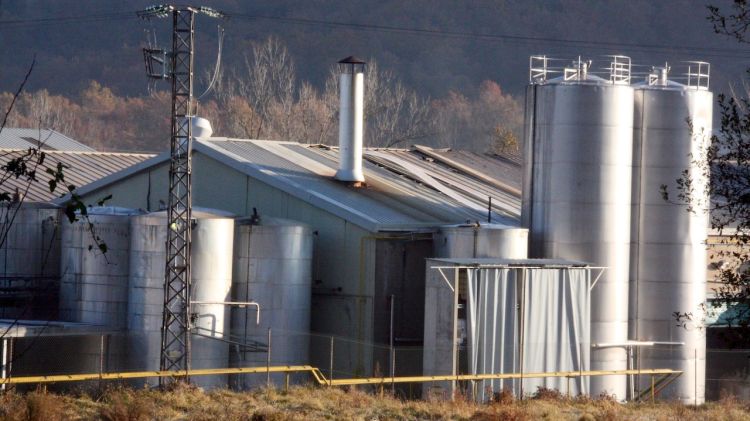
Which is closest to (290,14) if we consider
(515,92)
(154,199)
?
(515,92)

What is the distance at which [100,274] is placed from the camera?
34.6m

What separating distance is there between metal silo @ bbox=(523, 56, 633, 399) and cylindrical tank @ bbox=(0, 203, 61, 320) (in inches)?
530

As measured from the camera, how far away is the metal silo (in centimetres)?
3550

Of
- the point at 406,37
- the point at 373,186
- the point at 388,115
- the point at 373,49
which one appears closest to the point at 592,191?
the point at 373,186

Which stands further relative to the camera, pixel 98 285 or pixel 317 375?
pixel 98 285

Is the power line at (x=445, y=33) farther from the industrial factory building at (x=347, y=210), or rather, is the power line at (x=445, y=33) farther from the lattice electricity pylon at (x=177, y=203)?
the lattice electricity pylon at (x=177, y=203)

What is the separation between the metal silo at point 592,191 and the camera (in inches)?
1398

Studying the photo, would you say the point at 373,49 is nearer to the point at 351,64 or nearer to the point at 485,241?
the point at 351,64

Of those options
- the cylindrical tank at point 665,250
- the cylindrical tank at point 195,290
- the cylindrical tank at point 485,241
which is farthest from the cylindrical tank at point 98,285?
the cylindrical tank at point 665,250

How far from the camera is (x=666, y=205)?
1430 inches

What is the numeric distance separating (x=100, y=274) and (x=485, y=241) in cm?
1014

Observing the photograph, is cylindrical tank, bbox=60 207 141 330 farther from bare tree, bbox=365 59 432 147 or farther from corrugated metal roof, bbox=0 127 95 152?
bare tree, bbox=365 59 432 147

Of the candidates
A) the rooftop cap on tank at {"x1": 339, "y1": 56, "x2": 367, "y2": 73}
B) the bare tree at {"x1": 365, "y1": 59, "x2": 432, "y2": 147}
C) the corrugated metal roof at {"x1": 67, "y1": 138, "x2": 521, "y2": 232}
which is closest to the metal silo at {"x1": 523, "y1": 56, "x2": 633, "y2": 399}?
the corrugated metal roof at {"x1": 67, "y1": 138, "x2": 521, "y2": 232}

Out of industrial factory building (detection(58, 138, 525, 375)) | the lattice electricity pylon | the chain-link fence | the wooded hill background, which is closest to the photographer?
the lattice electricity pylon
